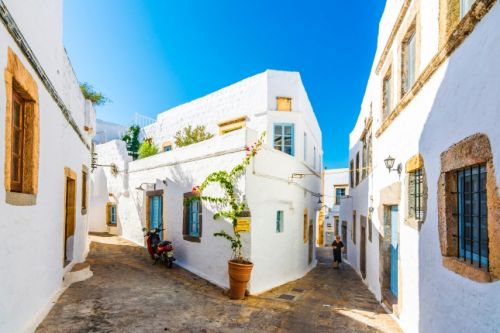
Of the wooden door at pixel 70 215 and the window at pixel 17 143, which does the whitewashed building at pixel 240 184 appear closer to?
the wooden door at pixel 70 215

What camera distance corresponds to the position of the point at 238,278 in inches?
283

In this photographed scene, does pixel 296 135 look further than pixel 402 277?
Yes

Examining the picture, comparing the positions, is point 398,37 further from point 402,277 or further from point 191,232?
point 191,232

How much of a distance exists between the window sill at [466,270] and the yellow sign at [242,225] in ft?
14.6

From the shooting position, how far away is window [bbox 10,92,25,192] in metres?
4.22

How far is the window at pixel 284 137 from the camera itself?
1246cm

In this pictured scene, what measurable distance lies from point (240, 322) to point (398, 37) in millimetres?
6475

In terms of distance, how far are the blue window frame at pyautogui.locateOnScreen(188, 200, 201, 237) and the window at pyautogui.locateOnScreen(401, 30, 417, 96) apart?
236 inches

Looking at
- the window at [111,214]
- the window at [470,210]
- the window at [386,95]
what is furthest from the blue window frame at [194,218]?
the window at [111,214]

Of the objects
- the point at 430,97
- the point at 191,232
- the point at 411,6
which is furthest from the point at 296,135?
the point at 430,97

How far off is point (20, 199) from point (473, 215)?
5.43 m

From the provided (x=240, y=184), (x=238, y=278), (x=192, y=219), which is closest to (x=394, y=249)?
(x=238, y=278)

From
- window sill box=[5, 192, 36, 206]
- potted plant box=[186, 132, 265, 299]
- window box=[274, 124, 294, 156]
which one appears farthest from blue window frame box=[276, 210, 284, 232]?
window sill box=[5, 192, 36, 206]

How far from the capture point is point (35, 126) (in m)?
4.59
